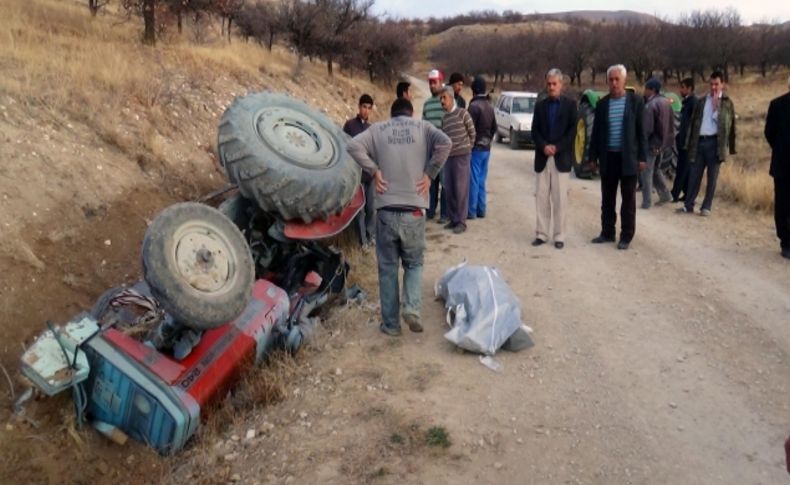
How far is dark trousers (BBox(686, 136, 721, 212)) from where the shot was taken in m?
8.38

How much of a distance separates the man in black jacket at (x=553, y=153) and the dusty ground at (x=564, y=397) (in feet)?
2.82

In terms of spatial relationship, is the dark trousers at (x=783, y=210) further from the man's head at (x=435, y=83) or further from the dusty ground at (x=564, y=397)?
the man's head at (x=435, y=83)

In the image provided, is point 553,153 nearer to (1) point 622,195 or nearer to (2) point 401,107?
(1) point 622,195

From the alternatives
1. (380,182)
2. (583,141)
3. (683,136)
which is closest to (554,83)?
(380,182)

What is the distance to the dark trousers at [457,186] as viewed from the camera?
7.64 meters

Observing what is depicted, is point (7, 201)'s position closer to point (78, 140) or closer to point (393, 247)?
point (78, 140)

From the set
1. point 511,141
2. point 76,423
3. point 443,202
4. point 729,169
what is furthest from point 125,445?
point 511,141

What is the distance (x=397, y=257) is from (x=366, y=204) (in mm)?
2347

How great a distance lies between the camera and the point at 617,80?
672 centimetres

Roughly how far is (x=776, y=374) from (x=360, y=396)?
2.71 metres

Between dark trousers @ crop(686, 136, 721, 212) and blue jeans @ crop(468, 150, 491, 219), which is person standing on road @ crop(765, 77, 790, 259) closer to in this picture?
dark trousers @ crop(686, 136, 721, 212)

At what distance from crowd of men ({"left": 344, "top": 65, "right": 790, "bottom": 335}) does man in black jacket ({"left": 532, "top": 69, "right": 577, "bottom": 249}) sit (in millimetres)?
10

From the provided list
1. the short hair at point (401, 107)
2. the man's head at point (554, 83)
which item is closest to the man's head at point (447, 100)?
the man's head at point (554, 83)

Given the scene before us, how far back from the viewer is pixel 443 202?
8391 mm
